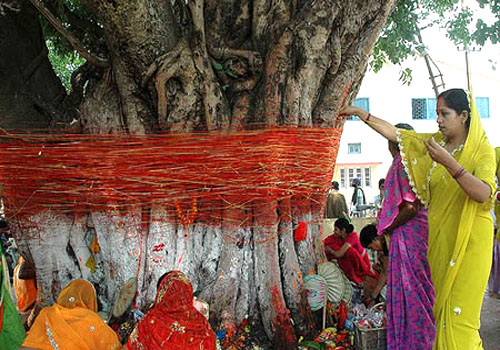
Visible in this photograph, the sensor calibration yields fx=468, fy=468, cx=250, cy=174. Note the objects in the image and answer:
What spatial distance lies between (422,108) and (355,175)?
4.68 metres

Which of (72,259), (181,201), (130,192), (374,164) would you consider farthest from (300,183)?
(374,164)

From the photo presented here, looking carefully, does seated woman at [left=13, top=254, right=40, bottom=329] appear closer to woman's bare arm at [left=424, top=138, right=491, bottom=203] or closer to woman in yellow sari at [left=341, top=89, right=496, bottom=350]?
woman in yellow sari at [left=341, top=89, right=496, bottom=350]

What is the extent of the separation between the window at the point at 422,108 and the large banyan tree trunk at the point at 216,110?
1972cm

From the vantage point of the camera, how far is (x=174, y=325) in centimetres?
313

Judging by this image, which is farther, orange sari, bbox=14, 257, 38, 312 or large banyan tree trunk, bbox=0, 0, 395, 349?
orange sari, bbox=14, 257, 38, 312

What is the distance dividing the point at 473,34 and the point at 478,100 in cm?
1801

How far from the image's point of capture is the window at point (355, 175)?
78.1ft

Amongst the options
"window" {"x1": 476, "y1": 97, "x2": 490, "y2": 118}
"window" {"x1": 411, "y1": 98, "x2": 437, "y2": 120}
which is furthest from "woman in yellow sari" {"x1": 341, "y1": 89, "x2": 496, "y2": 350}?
"window" {"x1": 476, "y1": 97, "x2": 490, "y2": 118}

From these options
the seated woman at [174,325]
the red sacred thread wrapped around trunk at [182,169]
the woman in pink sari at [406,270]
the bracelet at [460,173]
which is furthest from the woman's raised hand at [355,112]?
the seated woman at [174,325]

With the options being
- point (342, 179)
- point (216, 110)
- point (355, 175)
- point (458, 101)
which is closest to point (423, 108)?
point (355, 175)

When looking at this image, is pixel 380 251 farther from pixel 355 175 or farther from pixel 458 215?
pixel 355 175

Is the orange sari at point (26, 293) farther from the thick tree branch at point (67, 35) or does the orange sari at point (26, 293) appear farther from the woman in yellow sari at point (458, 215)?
the woman in yellow sari at point (458, 215)

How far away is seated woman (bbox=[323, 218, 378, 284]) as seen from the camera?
219 inches

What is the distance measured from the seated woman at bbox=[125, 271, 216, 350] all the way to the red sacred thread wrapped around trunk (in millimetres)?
1032
